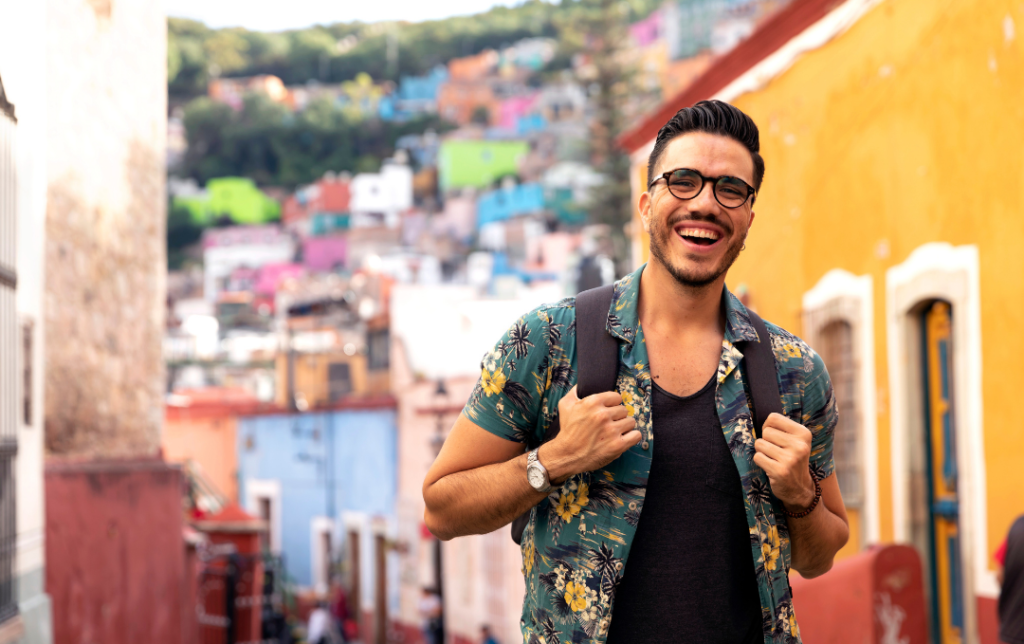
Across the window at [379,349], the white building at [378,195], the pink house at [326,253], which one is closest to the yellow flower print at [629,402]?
the window at [379,349]

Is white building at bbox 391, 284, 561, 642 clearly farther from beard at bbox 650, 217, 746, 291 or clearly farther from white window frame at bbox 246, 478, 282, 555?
beard at bbox 650, 217, 746, 291

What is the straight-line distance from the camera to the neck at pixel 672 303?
2318 millimetres

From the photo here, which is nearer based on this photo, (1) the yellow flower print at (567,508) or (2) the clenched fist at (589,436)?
(2) the clenched fist at (589,436)

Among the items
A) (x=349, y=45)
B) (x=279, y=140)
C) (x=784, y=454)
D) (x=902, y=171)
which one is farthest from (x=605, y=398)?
(x=349, y=45)

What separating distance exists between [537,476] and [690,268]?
515 mm

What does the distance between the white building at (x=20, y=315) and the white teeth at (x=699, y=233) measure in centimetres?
225

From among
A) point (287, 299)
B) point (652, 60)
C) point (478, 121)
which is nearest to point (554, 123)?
point (652, 60)

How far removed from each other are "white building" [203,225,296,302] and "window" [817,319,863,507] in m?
68.5

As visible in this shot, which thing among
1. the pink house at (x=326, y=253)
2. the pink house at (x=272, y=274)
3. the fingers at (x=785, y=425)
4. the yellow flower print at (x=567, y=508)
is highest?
the pink house at (x=326, y=253)

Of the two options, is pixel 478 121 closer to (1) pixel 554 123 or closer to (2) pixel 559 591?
(1) pixel 554 123

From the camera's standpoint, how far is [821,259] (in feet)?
30.0

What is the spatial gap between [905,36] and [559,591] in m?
6.65

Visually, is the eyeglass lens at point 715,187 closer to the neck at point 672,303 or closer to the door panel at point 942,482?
the neck at point 672,303

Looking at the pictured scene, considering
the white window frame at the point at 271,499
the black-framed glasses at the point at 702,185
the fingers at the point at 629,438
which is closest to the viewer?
the fingers at the point at 629,438
